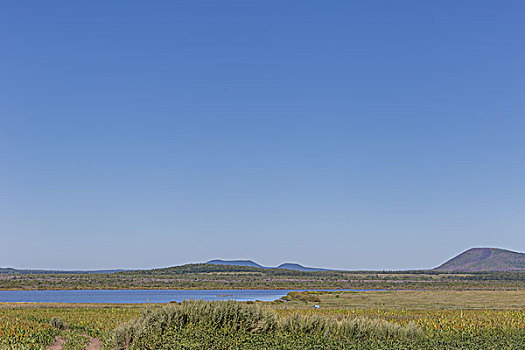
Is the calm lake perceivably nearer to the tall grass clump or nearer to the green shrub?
the green shrub

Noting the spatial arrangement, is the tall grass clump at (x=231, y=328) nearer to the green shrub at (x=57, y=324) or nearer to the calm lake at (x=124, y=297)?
the green shrub at (x=57, y=324)

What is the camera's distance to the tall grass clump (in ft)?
59.2

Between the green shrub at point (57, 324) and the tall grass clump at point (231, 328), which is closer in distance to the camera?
the tall grass clump at point (231, 328)

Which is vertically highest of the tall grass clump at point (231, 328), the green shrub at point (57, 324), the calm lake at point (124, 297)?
the tall grass clump at point (231, 328)

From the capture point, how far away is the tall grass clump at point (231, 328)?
18.0 meters

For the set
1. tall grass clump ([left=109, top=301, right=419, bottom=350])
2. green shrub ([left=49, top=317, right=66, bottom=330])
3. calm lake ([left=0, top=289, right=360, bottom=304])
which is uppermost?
tall grass clump ([left=109, top=301, right=419, bottom=350])

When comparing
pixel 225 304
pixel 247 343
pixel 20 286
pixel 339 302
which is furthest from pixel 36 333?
pixel 20 286

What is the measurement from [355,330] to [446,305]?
42.1 meters

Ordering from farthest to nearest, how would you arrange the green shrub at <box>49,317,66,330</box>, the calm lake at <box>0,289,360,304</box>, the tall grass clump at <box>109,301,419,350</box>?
the calm lake at <box>0,289,360,304</box>, the green shrub at <box>49,317,66,330</box>, the tall grass clump at <box>109,301,419,350</box>

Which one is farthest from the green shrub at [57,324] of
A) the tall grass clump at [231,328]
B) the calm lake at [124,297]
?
the calm lake at [124,297]

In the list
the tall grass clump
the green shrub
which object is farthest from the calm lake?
the tall grass clump

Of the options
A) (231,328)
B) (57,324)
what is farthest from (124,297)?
(231,328)

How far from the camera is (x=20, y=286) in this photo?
4926 inches

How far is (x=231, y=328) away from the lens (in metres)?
19.5
